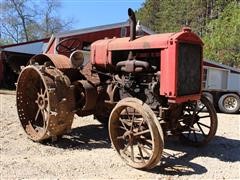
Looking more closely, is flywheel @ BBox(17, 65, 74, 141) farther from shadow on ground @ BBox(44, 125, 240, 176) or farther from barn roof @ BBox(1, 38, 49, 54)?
barn roof @ BBox(1, 38, 49, 54)

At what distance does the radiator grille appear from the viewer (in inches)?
219

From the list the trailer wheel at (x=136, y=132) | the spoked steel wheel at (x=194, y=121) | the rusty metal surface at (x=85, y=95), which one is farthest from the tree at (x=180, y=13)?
the trailer wheel at (x=136, y=132)

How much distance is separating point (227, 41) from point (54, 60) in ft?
58.1

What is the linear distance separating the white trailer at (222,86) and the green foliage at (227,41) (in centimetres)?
764

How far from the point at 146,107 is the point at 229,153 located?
1.89m

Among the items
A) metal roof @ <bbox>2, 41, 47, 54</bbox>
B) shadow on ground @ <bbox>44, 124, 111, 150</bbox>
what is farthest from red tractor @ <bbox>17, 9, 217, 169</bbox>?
metal roof @ <bbox>2, 41, 47, 54</bbox>

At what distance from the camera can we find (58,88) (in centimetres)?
631

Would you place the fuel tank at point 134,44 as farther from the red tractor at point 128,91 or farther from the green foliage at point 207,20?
the green foliage at point 207,20

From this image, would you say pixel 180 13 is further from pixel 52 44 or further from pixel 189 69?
pixel 189 69

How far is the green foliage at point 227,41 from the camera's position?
74.2 ft

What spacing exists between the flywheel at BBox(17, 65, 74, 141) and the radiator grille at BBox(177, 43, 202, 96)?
1806 millimetres

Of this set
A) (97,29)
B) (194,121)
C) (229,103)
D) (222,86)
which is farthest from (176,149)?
(97,29)

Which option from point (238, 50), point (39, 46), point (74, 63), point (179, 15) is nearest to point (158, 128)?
point (74, 63)

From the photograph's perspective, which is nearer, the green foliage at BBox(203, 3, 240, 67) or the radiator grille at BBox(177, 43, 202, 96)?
the radiator grille at BBox(177, 43, 202, 96)
